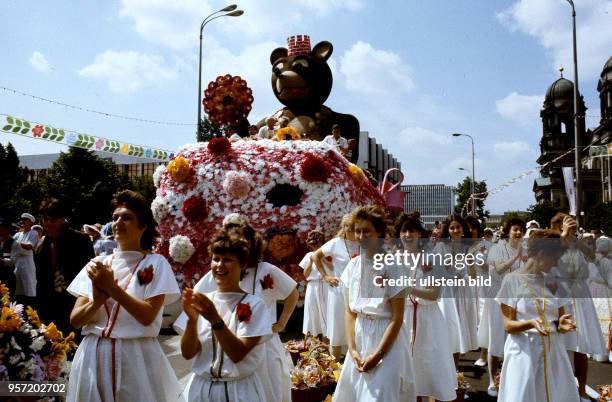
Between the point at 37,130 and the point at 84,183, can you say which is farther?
the point at 84,183

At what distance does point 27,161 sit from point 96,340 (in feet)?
258

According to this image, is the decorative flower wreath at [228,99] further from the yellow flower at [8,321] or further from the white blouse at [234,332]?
the white blouse at [234,332]

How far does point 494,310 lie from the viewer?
272 inches

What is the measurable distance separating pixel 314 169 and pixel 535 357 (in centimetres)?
629

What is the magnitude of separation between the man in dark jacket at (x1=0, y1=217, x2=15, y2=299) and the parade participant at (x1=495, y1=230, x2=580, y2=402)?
8534 mm

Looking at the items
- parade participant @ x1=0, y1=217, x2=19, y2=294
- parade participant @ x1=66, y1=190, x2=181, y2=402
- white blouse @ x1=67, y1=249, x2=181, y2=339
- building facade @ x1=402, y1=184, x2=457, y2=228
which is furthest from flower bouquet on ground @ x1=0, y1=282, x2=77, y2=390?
building facade @ x1=402, y1=184, x2=457, y2=228

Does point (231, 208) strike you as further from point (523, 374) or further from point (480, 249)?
point (523, 374)

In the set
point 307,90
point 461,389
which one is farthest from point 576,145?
point 461,389

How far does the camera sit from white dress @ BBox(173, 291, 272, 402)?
3129 mm

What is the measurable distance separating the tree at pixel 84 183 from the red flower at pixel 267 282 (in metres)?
31.6

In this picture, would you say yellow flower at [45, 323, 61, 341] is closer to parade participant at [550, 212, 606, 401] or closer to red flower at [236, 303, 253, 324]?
red flower at [236, 303, 253, 324]

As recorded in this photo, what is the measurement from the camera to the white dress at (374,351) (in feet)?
12.8

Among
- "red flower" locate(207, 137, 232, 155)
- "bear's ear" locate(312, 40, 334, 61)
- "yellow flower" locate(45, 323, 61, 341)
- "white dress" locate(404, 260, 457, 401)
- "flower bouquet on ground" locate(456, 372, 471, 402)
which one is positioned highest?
"bear's ear" locate(312, 40, 334, 61)

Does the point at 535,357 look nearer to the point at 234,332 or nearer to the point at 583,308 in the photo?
the point at 234,332
